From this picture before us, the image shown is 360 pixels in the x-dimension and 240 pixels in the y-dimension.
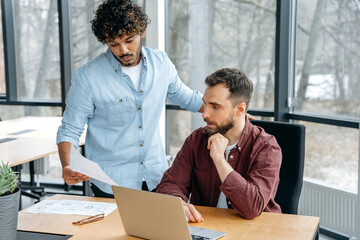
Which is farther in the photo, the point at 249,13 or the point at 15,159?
the point at 249,13

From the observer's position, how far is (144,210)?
1460mm

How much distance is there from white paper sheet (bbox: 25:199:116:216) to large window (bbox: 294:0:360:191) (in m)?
2.18

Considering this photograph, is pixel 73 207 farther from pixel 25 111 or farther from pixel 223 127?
pixel 25 111

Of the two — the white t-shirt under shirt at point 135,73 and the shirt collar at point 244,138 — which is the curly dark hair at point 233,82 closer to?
the shirt collar at point 244,138

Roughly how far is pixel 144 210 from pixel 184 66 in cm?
317

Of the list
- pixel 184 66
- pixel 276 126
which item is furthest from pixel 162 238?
pixel 184 66

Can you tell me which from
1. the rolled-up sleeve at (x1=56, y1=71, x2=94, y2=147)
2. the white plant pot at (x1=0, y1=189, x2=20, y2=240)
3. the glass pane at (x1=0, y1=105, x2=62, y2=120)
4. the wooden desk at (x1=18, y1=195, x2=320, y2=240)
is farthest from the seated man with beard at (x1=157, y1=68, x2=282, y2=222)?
the glass pane at (x1=0, y1=105, x2=62, y2=120)

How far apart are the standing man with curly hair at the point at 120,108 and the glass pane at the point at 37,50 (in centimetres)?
290

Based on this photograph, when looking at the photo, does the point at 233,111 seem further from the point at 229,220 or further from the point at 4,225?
the point at 4,225

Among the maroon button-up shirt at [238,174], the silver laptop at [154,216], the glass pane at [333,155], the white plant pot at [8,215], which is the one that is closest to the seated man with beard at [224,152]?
the maroon button-up shirt at [238,174]

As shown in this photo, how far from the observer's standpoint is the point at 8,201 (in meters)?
1.42

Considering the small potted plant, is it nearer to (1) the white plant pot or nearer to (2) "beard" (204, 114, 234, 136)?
(1) the white plant pot

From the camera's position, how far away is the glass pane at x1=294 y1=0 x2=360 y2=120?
3324 mm

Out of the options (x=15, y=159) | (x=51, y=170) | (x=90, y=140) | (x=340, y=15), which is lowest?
(x=51, y=170)
